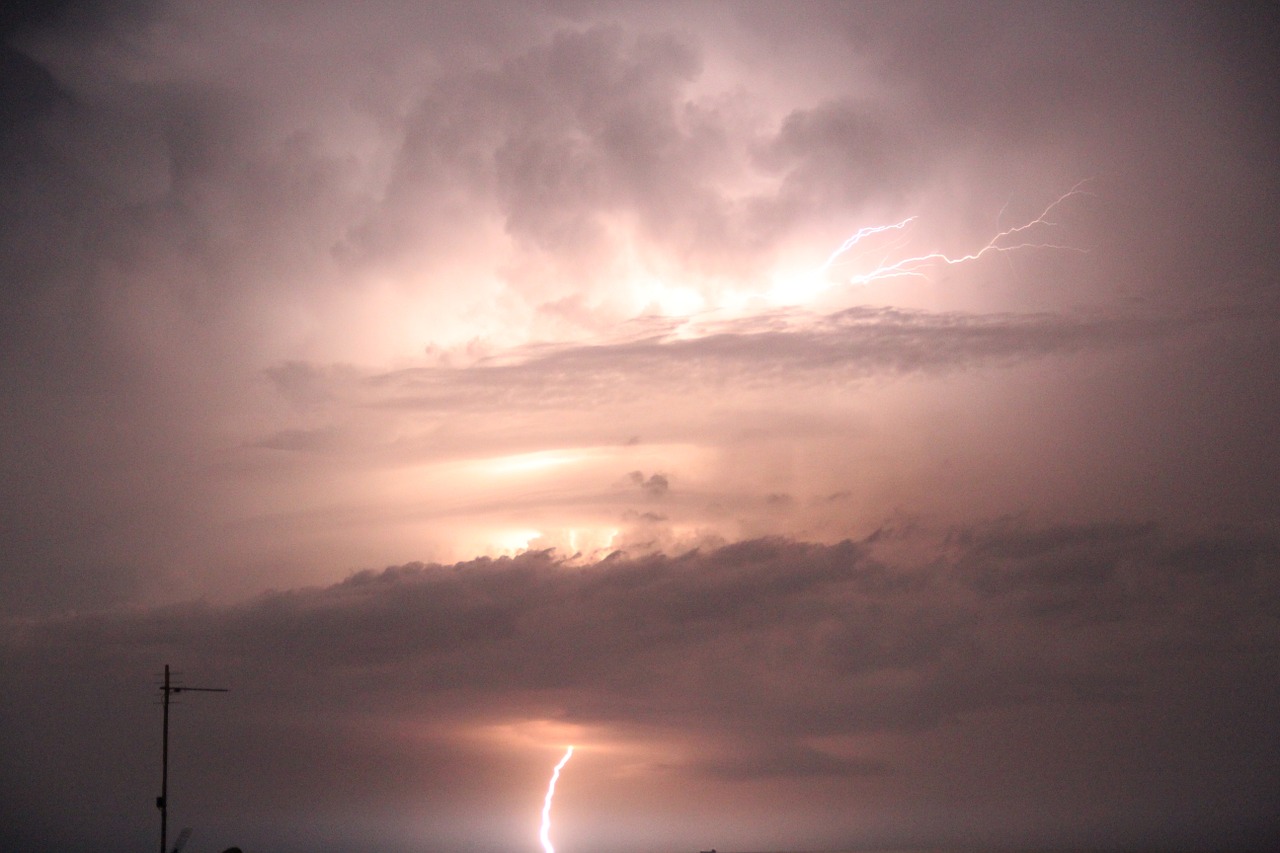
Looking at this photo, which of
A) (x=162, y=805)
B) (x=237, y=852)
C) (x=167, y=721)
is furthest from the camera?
(x=167, y=721)

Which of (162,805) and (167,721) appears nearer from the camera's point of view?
(162,805)

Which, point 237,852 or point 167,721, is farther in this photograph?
point 167,721

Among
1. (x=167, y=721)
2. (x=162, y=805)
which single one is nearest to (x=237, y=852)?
(x=162, y=805)

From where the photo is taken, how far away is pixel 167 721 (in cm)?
3628

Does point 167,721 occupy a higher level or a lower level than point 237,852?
higher

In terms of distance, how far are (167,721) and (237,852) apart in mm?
9398

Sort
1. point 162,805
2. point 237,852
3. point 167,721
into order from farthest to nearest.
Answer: point 167,721 < point 162,805 < point 237,852

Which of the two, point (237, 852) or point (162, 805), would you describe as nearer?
point (237, 852)

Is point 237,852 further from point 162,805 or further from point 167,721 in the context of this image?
point 167,721

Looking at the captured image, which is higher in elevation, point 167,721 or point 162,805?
point 167,721

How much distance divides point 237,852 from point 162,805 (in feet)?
18.5

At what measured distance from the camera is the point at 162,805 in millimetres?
32969

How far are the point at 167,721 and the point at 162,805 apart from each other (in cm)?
431
